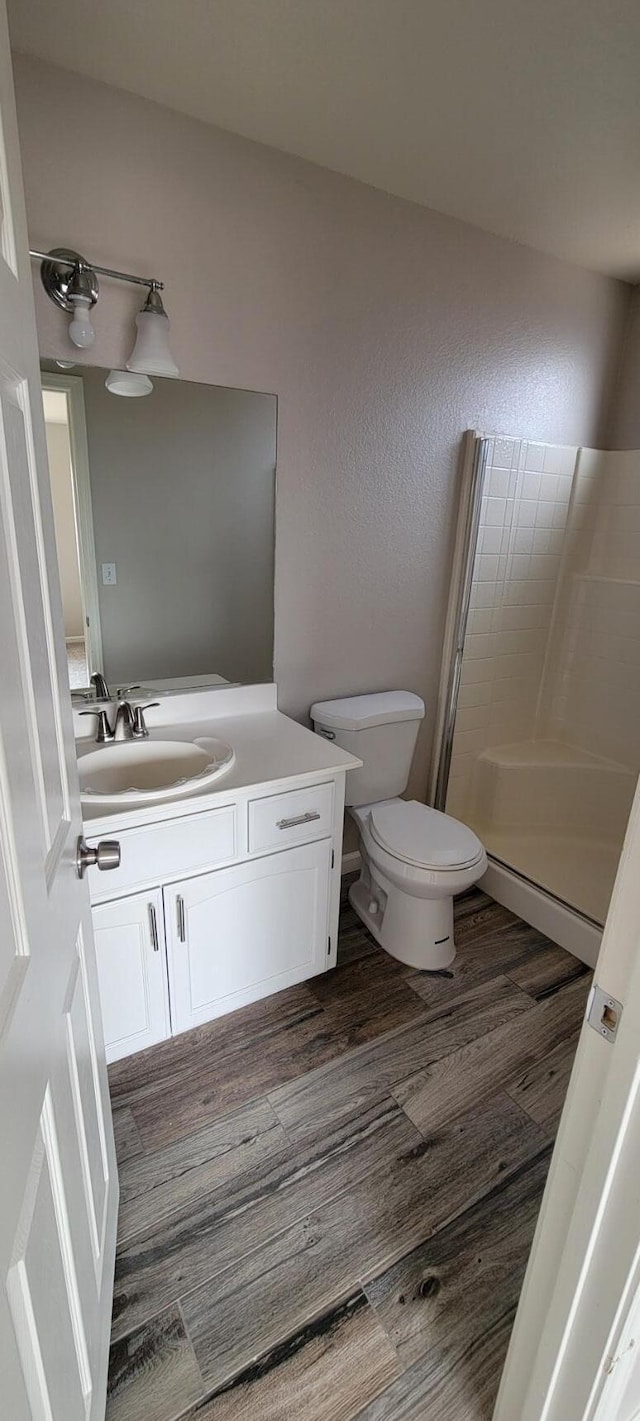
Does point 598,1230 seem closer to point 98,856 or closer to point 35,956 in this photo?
point 35,956

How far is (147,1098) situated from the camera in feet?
5.19

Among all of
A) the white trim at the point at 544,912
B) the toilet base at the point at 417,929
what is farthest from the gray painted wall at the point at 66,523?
the white trim at the point at 544,912

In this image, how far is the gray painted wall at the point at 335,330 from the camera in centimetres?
150

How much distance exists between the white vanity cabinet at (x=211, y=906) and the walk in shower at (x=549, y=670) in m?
1.00

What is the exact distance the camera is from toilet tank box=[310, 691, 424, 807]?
2.13 meters

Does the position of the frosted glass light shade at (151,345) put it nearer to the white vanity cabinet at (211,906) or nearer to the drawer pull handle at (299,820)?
the white vanity cabinet at (211,906)

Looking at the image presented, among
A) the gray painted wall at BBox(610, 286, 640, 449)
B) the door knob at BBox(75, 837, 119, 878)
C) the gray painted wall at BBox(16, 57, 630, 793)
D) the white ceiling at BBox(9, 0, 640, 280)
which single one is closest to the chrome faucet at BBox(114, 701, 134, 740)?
the gray painted wall at BBox(16, 57, 630, 793)

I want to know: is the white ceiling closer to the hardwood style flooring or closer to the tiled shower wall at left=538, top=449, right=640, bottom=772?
the tiled shower wall at left=538, top=449, right=640, bottom=772

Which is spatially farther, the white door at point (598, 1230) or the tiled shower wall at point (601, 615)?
the tiled shower wall at point (601, 615)

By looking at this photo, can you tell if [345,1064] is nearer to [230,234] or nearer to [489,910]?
[489,910]

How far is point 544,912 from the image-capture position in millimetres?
2242

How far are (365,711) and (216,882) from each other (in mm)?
831

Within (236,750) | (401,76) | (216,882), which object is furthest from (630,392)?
(216,882)

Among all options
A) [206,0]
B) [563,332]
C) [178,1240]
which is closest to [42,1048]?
[178,1240]
